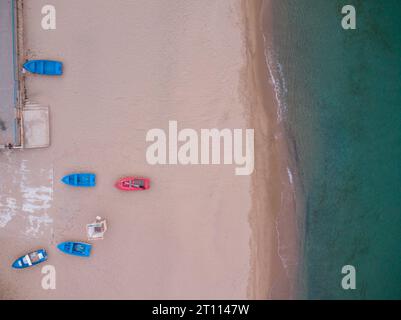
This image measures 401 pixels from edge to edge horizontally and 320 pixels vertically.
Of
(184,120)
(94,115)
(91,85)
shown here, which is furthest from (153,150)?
(91,85)

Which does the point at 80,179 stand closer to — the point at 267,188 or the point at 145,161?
the point at 145,161

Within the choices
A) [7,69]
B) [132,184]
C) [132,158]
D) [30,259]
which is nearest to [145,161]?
[132,158]

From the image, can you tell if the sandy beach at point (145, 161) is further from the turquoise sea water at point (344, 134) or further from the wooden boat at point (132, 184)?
the turquoise sea water at point (344, 134)

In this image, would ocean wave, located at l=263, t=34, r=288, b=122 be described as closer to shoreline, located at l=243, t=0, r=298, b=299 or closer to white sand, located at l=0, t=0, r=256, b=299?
shoreline, located at l=243, t=0, r=298, b=299

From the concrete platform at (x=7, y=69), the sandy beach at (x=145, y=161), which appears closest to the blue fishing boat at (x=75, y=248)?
the sandy beach at (x=145, y=161)

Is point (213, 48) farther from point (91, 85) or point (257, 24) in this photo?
point (91, 85)

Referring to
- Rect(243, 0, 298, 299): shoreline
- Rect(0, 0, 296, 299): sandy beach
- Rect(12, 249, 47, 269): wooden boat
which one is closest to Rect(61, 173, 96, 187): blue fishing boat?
Rect(0, 0, 296, 299): sandy beach
